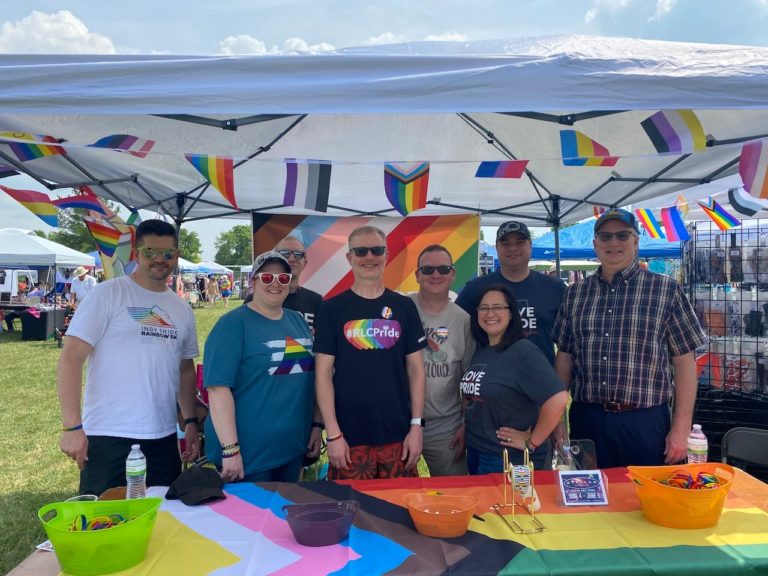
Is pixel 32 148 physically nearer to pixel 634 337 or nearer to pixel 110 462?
pixel 110 462

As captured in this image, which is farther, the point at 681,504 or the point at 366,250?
the point at 366,250

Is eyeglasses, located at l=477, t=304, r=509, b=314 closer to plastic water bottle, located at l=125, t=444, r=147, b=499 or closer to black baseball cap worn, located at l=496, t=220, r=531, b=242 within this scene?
black baseball cap worn, located at l=496, t=220, r=531, b=242

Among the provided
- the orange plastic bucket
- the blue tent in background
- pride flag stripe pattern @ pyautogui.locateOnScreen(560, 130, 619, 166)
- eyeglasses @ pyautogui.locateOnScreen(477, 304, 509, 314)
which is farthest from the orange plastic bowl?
the blue tent in background

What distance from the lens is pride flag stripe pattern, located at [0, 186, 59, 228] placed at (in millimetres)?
2975

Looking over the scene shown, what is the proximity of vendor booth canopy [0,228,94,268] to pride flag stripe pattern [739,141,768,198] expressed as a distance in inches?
603

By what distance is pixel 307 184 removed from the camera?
3.23 meters

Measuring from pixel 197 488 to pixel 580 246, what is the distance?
351 inches

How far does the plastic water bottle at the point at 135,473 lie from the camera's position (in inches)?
66.9

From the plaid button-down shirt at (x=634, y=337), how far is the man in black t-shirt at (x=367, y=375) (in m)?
0.81

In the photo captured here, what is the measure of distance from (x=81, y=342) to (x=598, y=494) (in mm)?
1972

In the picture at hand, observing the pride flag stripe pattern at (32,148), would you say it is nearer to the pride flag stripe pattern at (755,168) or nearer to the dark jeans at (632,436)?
the dark jeans at (632,436)

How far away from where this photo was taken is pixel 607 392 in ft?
7.71

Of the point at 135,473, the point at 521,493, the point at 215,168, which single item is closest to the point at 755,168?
the point at 521,493

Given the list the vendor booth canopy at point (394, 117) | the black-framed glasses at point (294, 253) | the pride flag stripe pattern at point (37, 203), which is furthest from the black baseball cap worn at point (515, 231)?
the pride flag stripe pattern at point (37, 203)
